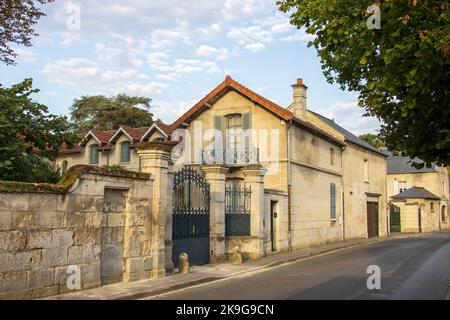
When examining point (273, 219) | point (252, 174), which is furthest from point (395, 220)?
point (252, 174)

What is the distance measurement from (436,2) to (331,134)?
23095 mm

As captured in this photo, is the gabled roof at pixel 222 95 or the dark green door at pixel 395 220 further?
the dark green door at pixel 395 220

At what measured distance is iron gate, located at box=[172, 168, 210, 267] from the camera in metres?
14.3

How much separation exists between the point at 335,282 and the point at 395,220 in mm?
33507

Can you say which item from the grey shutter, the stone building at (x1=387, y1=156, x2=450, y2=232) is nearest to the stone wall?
the grey shutter

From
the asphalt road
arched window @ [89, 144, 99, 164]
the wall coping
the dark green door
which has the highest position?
arched window @ [89, 144, 99, 164]

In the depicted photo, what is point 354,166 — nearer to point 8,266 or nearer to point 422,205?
point 422,205

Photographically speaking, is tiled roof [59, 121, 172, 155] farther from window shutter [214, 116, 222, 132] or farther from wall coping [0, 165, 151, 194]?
wall coping [0, 165, 151, 194]

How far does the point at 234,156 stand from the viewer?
23.7 m

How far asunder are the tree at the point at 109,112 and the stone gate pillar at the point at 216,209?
29.3 metres

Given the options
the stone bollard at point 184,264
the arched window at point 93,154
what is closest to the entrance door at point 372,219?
the arched window at point 93,154

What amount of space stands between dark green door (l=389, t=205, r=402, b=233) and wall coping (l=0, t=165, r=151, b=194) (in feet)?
114

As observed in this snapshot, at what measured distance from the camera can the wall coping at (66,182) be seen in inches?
341

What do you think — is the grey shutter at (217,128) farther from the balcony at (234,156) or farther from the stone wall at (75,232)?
the stone wall at (75,232)
